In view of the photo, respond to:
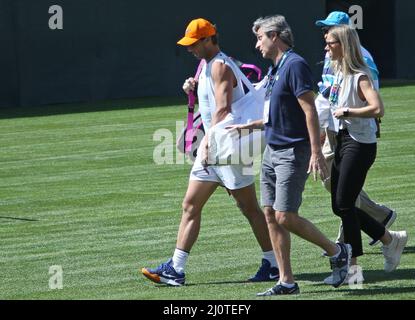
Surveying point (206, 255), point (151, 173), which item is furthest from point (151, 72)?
point (206, 255)

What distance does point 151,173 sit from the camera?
1706cm

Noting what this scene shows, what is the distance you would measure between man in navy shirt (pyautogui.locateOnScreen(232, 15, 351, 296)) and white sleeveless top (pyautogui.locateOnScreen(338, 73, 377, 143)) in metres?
0.44

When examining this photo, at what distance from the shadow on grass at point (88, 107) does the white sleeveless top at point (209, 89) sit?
20.0 metres

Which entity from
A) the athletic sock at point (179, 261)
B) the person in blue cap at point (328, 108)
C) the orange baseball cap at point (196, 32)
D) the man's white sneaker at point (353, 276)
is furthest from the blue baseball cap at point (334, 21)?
the athletic sock at point (179, 261)

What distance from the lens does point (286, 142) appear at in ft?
28.2

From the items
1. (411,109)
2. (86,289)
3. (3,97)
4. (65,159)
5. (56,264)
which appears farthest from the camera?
(3,97)

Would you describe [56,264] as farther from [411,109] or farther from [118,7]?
[118,7]

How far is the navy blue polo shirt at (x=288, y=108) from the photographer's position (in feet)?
28.0

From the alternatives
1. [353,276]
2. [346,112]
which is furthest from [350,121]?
[353,276]

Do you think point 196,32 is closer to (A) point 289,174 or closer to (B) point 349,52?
(B) point 349,52

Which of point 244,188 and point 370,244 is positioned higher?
point 244,188

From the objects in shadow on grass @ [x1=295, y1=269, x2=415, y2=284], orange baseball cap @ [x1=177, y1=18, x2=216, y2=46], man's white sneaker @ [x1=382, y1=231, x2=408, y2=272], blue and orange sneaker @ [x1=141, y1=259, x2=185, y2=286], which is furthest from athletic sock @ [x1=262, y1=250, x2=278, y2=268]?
orange baseball cap @ [x1=177, y1=18, x2=216, y2=46]
